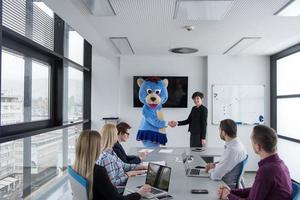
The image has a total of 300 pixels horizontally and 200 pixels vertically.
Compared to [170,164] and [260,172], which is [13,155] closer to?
[170,164]

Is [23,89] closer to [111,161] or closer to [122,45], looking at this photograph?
[111,161]

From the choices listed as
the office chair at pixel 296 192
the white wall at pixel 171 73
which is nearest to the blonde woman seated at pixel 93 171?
the office chair at pixel 296 192

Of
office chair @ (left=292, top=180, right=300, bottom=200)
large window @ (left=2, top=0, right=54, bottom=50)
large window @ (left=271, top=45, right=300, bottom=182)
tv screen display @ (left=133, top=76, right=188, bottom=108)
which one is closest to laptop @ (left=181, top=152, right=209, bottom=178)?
office chair @ (left=292, top=180, right=300, bottom=200)

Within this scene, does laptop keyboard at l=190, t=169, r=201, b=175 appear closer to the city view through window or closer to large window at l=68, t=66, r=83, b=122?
the city view through window

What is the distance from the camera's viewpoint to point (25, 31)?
3.04 m

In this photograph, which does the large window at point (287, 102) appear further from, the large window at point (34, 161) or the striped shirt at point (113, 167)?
the large window at point (34, 161)

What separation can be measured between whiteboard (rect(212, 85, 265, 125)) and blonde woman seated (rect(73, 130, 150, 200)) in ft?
14.1

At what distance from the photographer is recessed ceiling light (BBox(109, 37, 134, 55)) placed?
460 cm

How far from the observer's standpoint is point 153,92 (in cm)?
562

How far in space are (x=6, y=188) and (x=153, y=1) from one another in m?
2.52

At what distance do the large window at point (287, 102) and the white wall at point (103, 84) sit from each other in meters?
3.40

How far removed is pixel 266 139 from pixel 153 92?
12.3 feet

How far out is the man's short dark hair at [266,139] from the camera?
195cm

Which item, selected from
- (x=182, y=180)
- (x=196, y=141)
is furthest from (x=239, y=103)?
(x=182, y=180)
